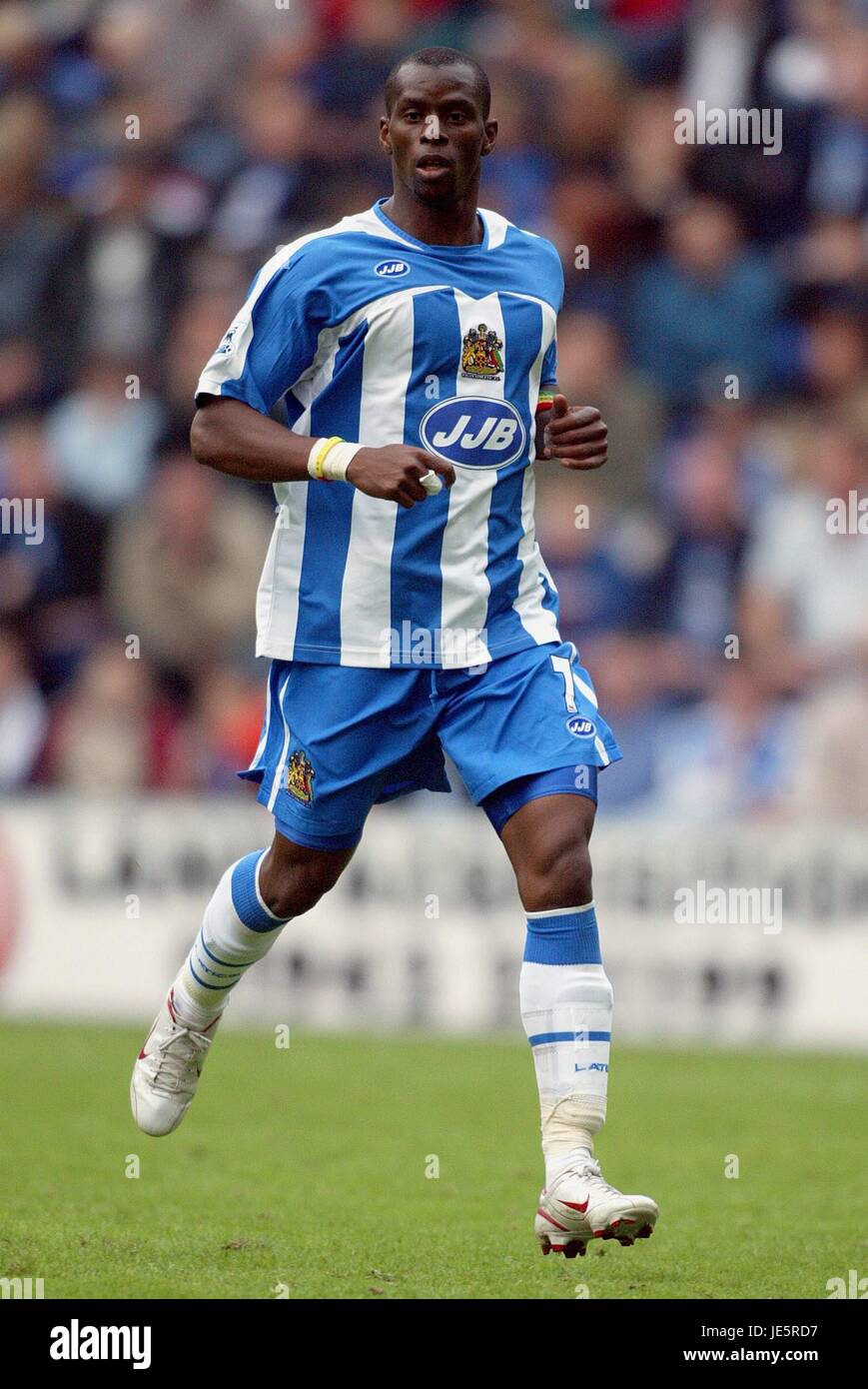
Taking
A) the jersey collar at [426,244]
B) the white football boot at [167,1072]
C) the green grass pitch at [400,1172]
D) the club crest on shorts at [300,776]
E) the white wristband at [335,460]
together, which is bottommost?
the green grass pitch at [400,1172]

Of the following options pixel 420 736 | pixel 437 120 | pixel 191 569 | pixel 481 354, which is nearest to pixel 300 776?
pixel 420 736

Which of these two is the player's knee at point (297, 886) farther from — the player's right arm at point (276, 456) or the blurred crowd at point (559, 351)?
the blurred crowd at point (559, 351)

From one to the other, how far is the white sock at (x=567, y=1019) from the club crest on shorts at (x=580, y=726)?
41 cm

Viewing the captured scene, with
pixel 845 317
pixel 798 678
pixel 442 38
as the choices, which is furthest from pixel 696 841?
pixel 442 38

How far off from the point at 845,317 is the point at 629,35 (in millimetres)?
2323

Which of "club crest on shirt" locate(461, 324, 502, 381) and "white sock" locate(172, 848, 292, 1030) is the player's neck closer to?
"club crest on shirt" locate(461, 324, 502, 381)

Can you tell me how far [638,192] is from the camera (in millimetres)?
13148

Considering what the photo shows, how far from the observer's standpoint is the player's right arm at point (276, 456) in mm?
4773

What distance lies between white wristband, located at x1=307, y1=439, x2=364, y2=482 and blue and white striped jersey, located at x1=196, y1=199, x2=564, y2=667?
27 cm

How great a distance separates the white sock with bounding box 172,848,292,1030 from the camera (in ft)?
18.8

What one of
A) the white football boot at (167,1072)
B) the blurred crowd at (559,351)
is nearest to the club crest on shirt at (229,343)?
the white football boot at (167,1072)
